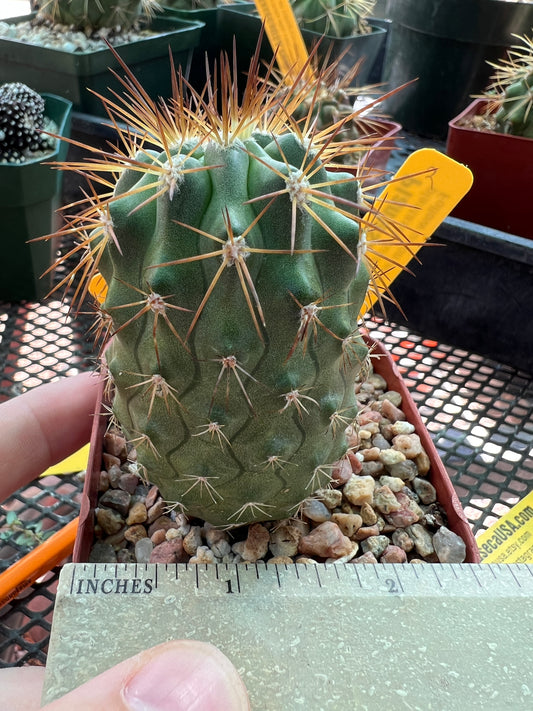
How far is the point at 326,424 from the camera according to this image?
45 centimetres

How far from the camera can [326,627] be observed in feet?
1.35

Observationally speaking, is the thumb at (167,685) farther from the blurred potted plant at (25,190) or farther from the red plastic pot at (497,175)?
the red plastic pot at (497,175)

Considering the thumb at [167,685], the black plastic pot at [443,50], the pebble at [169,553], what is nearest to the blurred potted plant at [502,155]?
the black plastic pot at [443,50]

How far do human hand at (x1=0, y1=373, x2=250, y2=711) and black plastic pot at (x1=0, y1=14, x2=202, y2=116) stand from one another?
62 cm

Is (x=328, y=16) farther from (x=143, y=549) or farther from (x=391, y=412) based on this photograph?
(x=143, y=549)

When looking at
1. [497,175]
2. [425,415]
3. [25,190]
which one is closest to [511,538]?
[425,415]

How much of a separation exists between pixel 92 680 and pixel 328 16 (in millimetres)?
1167

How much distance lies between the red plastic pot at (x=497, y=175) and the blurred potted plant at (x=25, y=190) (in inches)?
22.0

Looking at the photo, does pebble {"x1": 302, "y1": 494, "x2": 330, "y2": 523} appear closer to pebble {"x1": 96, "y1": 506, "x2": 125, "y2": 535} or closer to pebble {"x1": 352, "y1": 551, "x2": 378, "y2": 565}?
pebble {"x1": 352, "y1": 551, "x2": 378, "y2": 565}

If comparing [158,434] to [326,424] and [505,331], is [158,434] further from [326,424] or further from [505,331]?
[505,331]

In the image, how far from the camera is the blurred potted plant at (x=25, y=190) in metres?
0.85

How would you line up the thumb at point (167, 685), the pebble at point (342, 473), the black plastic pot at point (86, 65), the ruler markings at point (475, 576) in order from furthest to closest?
the black plastic pot at point (86, 65) → the pebble at point (342, 473) → the ruler markings at point (475, 576) → the thumb at point (167, 685)

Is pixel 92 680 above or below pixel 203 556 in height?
above

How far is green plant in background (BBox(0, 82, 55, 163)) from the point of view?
863 millimetres
